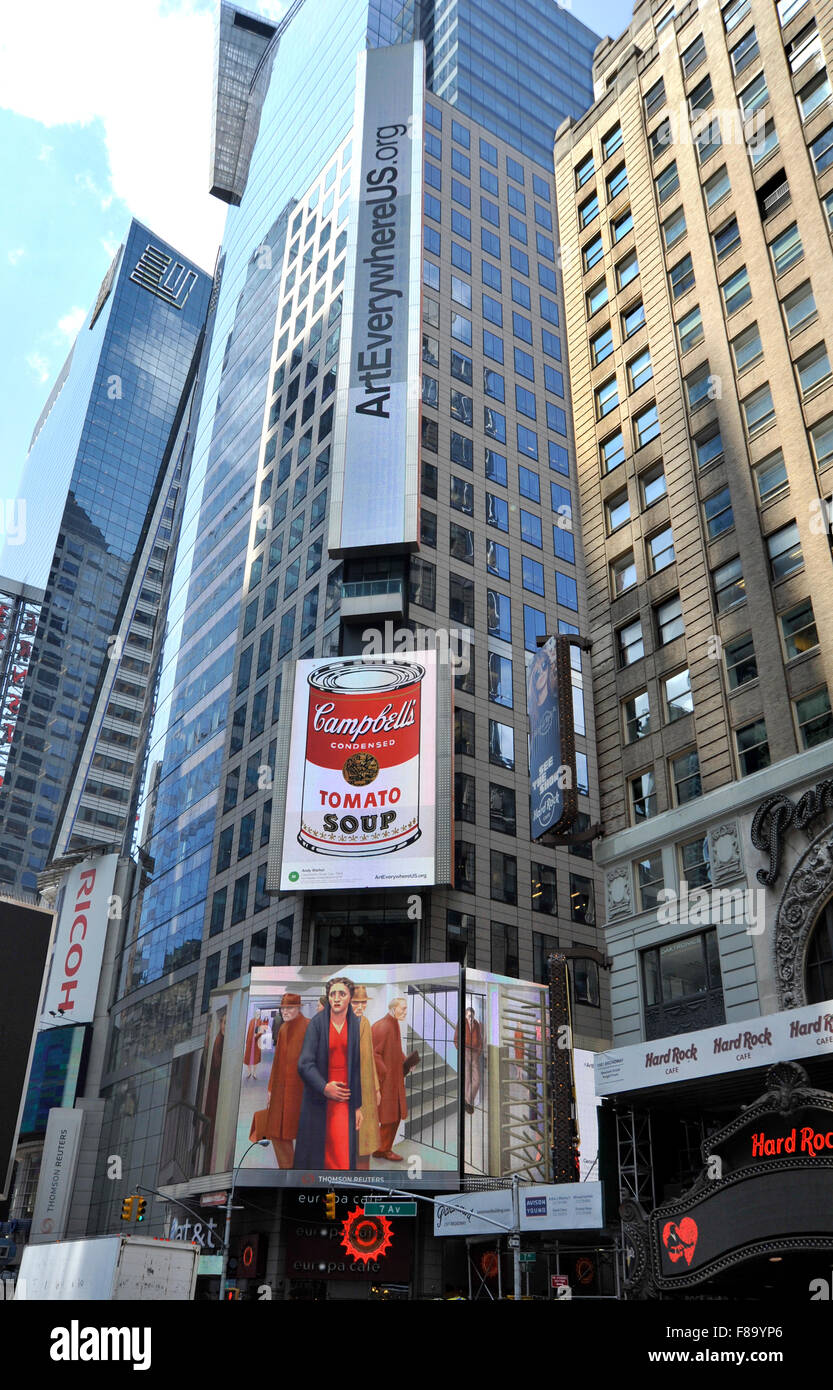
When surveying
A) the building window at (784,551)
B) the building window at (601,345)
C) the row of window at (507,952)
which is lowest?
the building window at (784,551)

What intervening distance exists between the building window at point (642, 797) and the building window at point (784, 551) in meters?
6.66

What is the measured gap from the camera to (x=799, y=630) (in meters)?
28.1

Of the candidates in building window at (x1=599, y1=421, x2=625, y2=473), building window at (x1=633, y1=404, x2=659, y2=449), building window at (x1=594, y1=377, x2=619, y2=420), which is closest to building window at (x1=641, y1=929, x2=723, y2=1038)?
building window at (x1=633, y1=404, x2=659, y2=449)

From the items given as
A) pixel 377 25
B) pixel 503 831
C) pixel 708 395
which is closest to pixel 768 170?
pixel 708 395

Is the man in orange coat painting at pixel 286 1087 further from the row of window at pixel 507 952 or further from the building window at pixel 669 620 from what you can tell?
the building window at pixel 669 620

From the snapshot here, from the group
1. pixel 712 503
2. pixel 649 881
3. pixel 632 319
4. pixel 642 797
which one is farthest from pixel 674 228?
pixel 649 881

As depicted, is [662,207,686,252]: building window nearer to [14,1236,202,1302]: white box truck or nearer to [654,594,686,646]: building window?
[654,594,686,646]: building window

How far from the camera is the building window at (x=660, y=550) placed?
33781 mm

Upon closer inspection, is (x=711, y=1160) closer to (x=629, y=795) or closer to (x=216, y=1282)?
(x=629, y=795)

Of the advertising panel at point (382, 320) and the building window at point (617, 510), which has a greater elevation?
the advertising panel at point (382, 320)

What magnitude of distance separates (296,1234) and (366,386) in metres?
56.5

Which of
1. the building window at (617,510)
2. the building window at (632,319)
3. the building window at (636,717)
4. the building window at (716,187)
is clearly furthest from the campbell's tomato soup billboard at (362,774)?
the building window at (716,187)

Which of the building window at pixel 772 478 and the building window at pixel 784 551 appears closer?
the building window at pixel 784 551
